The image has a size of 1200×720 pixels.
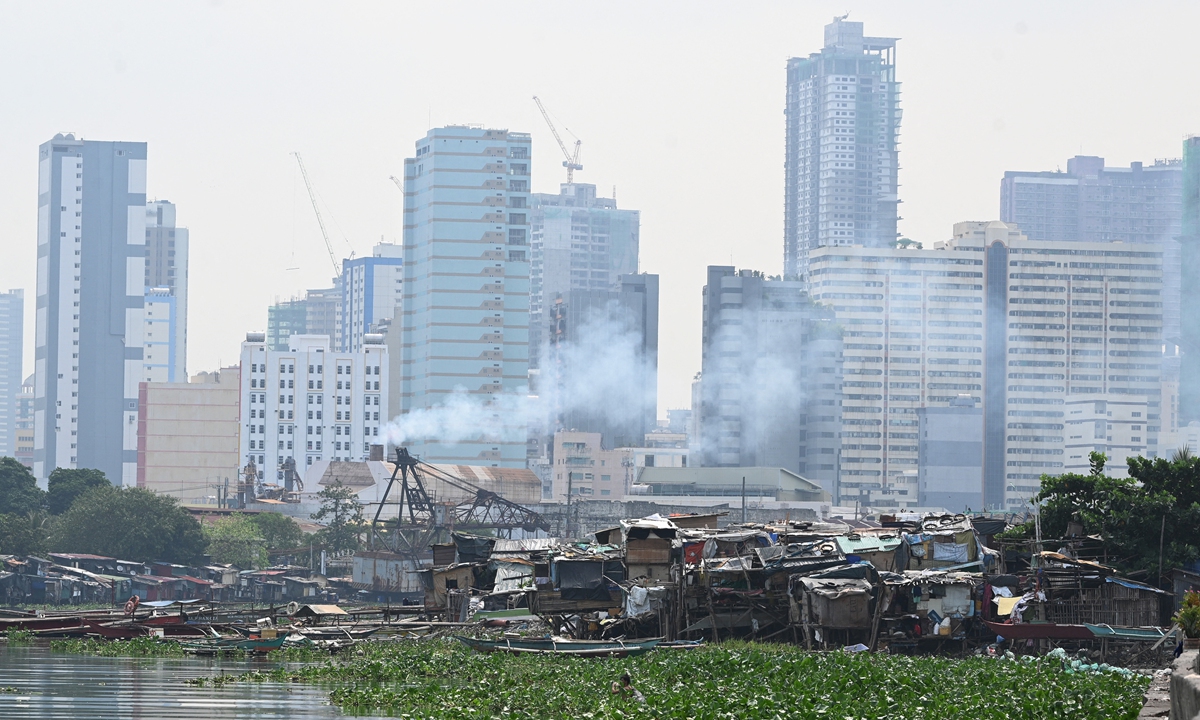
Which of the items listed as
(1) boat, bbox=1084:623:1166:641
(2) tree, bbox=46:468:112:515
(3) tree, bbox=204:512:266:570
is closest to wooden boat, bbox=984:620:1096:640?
(1) boat, bbox=1084:623:1166:641

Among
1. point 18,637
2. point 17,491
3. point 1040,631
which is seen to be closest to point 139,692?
point 18,637

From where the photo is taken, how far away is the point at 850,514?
169 metres

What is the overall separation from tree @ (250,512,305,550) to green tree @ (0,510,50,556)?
65.4ft

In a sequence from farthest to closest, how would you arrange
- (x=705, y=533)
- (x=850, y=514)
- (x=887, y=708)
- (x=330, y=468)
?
(x=850, y=514)
(x=330, y=468)
(x=705, y=533)
(x=887, y=708)

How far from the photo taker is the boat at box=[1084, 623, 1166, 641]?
139 ft

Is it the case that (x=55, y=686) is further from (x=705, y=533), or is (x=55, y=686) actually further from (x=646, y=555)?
(x=705, y=533)

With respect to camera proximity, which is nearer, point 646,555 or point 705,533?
point 646,555

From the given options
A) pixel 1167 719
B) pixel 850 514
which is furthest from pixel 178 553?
pixel 1167 719

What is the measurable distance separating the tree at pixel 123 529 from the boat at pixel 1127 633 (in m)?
73.9

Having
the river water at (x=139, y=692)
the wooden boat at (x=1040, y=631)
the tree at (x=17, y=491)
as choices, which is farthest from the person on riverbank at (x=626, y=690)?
the tree at (x=17, y=491)

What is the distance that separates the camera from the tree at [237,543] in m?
111

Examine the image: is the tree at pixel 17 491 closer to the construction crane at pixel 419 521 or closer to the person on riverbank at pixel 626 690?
the construction crane at pixel 419 521

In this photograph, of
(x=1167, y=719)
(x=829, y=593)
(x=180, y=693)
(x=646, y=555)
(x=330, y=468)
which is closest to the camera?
(x=1167, y=719)

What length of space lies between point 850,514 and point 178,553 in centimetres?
8014
